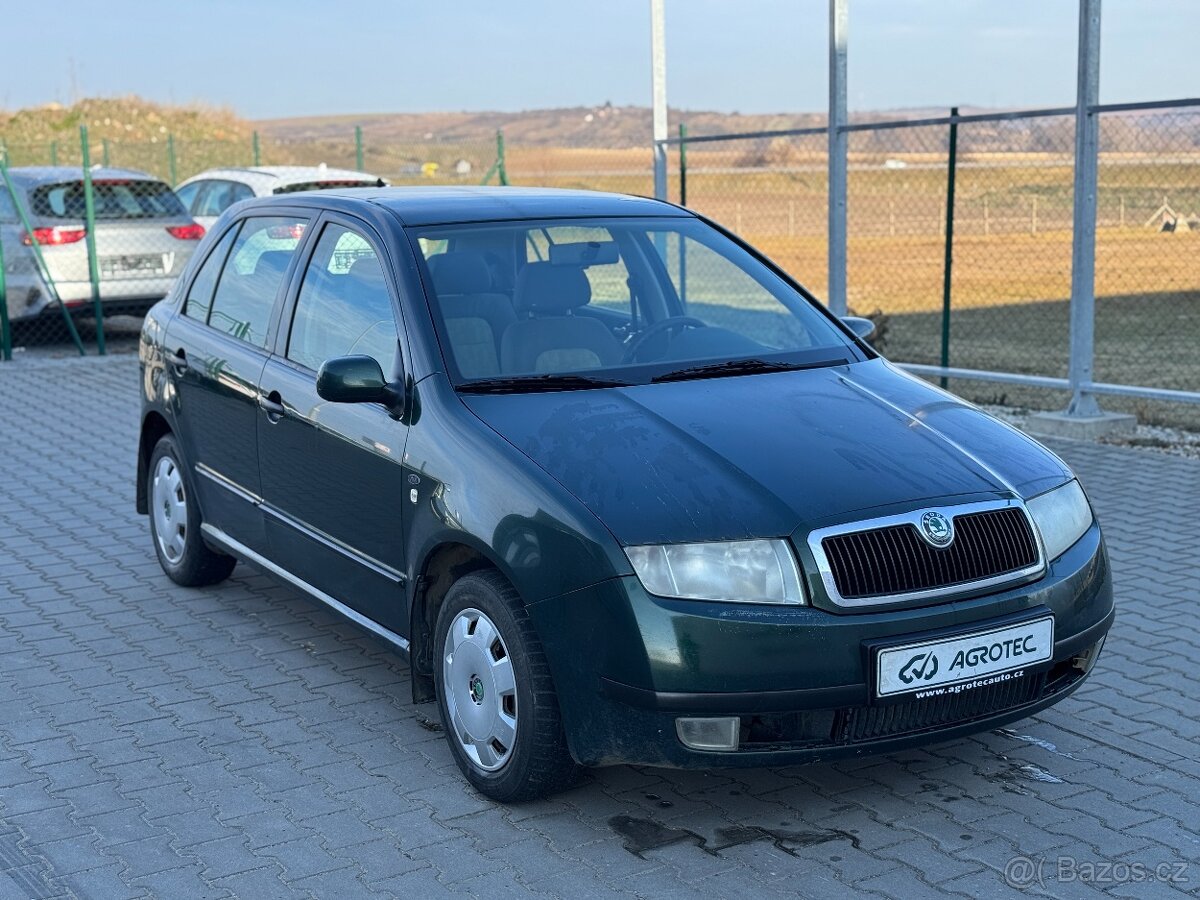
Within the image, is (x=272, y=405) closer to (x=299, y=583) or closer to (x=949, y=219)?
(x=299, y=583)

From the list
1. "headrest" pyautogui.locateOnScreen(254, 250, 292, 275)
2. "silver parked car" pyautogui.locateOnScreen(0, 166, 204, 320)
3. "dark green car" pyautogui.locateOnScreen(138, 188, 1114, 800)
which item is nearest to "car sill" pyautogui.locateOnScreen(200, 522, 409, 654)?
"dark green car" pyautogui.locateOnScreen(138, 188, 1114, 800)

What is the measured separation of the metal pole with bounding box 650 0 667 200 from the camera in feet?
40.4

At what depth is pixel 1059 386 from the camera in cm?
932

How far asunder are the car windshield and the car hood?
17 cm

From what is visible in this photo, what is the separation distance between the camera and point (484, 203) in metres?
5.22

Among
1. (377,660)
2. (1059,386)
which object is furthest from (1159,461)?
(377,660)

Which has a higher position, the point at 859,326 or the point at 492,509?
the point at 859,326

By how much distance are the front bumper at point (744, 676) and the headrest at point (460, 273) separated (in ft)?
4.44

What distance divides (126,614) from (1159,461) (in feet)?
19.6

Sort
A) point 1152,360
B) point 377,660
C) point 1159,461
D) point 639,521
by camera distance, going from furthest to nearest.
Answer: point 1152,360
point 1159,461
point 377,660
point 639,521

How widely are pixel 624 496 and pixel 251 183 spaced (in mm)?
12451

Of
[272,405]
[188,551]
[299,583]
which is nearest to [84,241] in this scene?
[188,551]

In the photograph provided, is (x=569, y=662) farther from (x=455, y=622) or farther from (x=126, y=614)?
(x=126, y=614)

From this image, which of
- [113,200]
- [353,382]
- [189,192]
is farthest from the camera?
[189,192]
